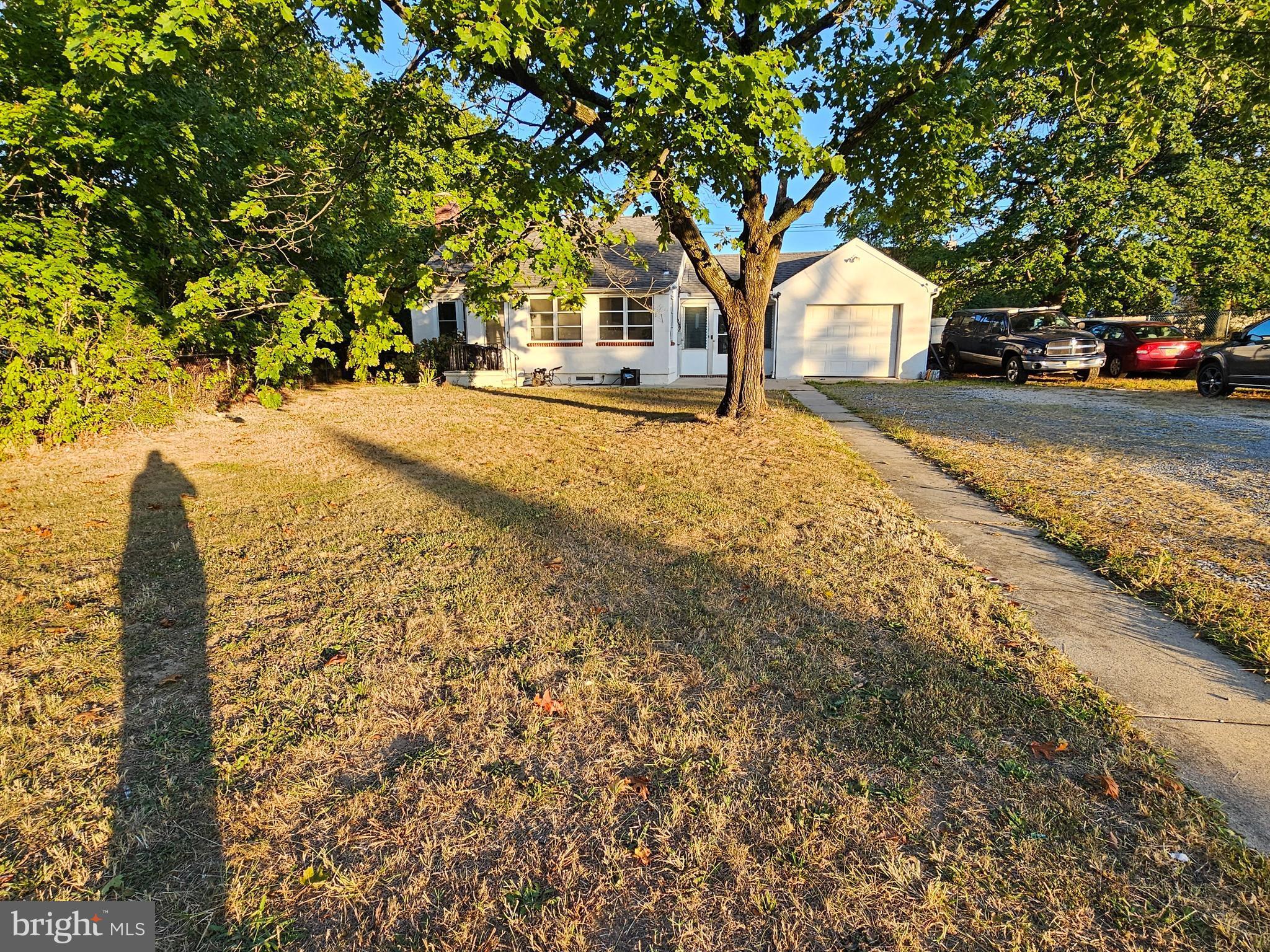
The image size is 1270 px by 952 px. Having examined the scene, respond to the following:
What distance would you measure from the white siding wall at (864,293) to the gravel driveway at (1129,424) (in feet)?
14.0

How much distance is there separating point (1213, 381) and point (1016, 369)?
15.0ft

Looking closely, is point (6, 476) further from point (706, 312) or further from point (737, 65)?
point (706, 312)

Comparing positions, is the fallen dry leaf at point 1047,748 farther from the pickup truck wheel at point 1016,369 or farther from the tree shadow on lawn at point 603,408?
the pickup truck wheel at point 1016,369

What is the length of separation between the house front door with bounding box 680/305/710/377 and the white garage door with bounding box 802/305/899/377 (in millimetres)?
3320

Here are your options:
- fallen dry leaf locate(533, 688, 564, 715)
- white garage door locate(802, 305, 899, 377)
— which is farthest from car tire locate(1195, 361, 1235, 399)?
fallen dry leaf locate(533, 688, 564, 715)

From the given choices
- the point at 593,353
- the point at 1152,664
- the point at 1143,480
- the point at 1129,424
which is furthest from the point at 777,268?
the point at 1152,664

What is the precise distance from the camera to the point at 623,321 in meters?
18.6

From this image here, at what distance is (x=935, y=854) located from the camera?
74.1 inches

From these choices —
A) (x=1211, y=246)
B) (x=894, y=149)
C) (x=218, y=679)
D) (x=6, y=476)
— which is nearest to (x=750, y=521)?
(x=218, y=679)

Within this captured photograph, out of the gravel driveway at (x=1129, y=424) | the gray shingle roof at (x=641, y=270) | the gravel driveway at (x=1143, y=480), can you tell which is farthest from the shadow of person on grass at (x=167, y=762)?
the gray shingle roof at (x=641, y=270)

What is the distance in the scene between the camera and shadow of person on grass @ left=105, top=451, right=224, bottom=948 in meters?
1.80

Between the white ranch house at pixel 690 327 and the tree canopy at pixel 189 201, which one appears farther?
the white ranch house at pixel 690 327

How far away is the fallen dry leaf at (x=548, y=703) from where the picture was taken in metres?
2.62

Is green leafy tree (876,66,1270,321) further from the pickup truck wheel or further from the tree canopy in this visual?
the tree canopy
